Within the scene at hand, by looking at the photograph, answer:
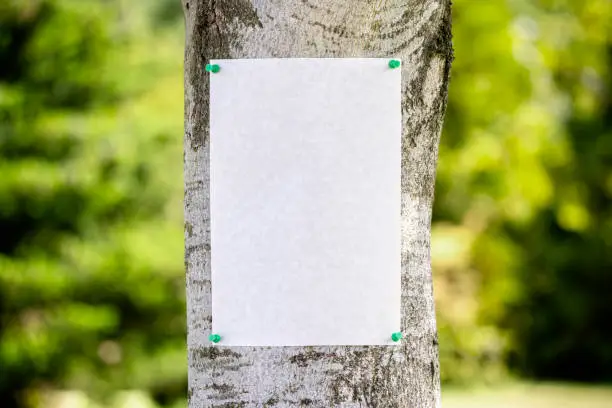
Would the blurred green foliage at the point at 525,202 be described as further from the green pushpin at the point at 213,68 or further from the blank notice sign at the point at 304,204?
the green pushpin at the point at 213,68

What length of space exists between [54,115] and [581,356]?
7.98m

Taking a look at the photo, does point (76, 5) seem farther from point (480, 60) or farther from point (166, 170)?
point (480, 60)

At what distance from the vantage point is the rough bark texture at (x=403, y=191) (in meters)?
1.58

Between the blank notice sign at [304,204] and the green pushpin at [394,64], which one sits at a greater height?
the green pushpin at [394,64]

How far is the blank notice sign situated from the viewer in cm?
160

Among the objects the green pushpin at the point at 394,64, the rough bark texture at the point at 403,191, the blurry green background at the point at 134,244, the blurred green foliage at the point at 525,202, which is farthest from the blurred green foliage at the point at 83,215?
the blurred green foliage at the point at 525,202

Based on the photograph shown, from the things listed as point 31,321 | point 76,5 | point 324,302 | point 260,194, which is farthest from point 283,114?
point 76,5

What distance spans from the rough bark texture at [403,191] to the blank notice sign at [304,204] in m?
0.03

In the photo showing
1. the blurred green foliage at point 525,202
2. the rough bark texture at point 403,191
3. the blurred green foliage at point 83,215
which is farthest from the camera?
the blurred green foliage at point 525,202

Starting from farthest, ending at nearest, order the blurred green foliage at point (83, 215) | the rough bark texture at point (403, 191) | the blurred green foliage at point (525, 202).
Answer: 1. the blurred green foliage at point (525, 202)
2. the blurred green foliage at point (83, 215)
3. the rough bark texture at point (403, 191)

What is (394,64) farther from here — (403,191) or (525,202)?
(525,202)

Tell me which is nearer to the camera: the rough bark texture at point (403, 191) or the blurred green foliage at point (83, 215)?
the rough bark texture at point (403, 191)

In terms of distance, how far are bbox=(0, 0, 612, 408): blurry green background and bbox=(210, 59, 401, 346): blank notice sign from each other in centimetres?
559

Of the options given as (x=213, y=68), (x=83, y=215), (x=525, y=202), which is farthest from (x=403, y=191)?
(x=525, y=202)
